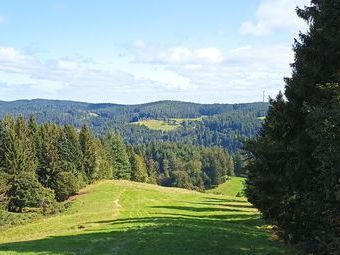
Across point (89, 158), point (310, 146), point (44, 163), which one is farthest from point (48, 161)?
point (310, 146)

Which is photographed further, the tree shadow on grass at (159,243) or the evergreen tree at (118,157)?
the evergreen tree at (118,157)

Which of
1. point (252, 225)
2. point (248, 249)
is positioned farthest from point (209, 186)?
point (248, 249)

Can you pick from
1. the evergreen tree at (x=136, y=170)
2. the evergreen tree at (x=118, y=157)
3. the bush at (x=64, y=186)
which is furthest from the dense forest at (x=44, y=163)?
the evergreen tree at (x=136, y=170)

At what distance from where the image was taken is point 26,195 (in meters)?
75.6

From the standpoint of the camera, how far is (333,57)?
76.4 ft

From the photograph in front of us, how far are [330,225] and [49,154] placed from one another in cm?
7348

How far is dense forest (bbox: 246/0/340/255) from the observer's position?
19766 mm

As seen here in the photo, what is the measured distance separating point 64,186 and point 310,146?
67.5 meters

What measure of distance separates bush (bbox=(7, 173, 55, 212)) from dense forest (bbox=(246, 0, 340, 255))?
176 feet

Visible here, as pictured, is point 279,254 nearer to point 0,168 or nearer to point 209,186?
point 0,168

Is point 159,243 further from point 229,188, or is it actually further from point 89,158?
point 229,188

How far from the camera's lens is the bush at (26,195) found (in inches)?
2972

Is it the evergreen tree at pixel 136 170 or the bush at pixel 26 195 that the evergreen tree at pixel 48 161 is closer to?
the bush at pixel 26 195

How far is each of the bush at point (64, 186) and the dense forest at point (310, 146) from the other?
61018 mm
